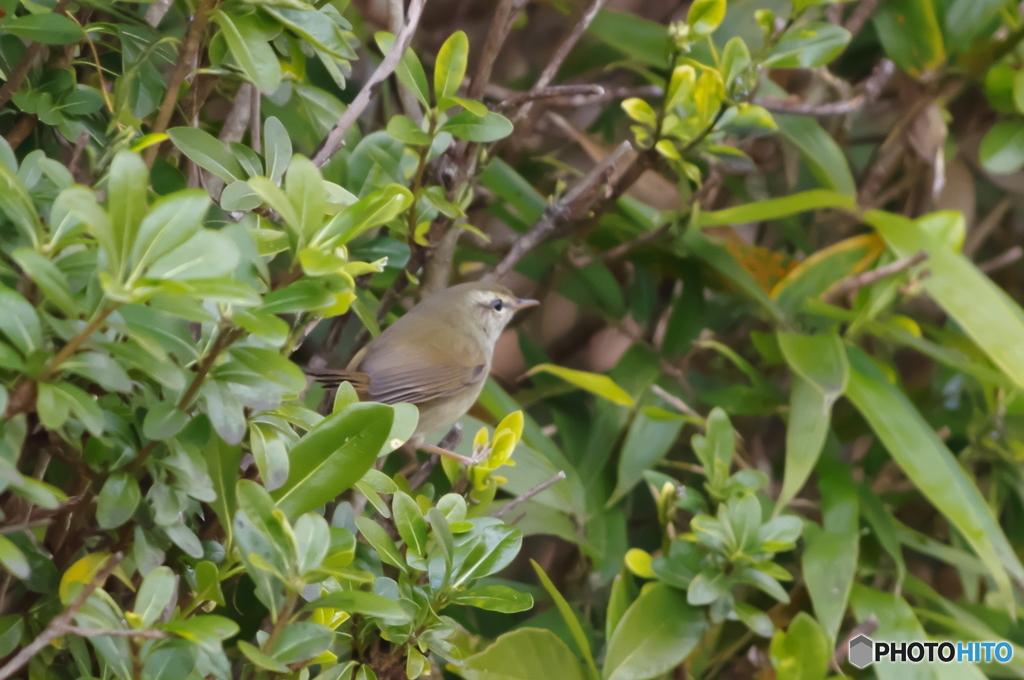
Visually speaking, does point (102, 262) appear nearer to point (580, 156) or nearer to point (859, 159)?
point (580, 156)

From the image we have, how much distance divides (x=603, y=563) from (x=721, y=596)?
0.27m

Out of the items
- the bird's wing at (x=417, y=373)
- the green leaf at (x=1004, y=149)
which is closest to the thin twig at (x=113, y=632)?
the bird's wing at (x=417, y=373)

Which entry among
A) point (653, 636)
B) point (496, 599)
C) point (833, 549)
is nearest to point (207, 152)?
point (496, 599)

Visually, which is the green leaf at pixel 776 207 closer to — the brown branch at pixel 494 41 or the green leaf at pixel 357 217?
the brown branch at pixel 494 41

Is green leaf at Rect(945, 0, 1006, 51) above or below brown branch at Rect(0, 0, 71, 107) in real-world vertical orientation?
above

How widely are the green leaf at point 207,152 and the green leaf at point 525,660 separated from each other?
631 millimetres

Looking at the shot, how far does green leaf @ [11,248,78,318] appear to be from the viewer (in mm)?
462

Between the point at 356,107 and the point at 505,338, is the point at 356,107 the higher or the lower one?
the higher one

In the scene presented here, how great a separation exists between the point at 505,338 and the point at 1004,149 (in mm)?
1220

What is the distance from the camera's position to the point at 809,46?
4.01 ft

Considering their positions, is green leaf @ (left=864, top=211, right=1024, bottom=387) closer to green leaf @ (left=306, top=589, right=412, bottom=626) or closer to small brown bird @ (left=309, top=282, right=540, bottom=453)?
small brown bird @ (left=309, top=282, right=540, bottom=453)

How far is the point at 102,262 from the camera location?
1.58 feet

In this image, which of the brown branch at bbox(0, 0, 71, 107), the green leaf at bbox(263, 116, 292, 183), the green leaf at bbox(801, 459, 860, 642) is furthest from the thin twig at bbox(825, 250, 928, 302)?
the brown branch at bbox(0, 0, 71, 107)

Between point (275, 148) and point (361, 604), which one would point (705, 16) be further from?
point (361, 604)
